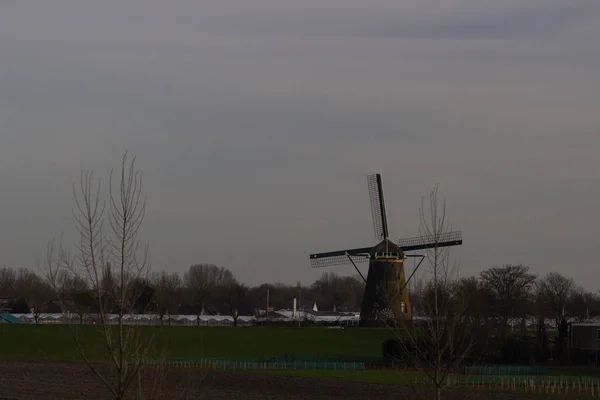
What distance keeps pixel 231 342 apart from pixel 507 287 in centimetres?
2525

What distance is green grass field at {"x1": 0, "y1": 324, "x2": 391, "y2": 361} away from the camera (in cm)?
6938

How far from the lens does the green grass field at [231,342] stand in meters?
69.4

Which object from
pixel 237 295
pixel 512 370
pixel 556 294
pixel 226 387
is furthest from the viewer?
pixel 237 295

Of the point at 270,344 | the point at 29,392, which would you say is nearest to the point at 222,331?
the point at 270,344

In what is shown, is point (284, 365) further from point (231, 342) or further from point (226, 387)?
point (231, 342)

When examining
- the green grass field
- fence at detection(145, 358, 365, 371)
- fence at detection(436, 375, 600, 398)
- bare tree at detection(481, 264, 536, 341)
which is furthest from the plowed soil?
bare tree at detection(481, 264, 536, 341)

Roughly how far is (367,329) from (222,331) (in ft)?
49.5

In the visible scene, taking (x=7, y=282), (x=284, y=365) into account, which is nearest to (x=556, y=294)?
(x=284, y=365)

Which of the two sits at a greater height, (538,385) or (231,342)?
(231,342)

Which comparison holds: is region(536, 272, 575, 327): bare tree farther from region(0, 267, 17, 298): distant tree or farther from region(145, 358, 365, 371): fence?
region(0, 267, 17, 298): distant tree

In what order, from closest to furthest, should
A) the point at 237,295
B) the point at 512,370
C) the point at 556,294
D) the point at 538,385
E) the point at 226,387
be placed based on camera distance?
1. the point at 226,387
2. the point at 538,385
3. the point at 512,370
4. the point at 556,294
5. the point at 237,295

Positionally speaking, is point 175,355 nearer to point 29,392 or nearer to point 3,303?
point 29,392

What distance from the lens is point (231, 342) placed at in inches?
3155

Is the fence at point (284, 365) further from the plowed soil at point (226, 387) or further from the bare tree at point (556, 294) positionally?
the bare tree at point (556, 294)
